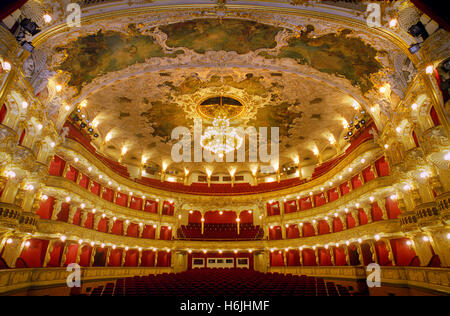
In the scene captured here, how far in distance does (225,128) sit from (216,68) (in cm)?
372

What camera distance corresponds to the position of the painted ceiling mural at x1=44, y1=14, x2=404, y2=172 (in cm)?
1086

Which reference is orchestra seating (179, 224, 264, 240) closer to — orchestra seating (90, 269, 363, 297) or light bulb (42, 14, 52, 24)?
orchestra seating (90, 269, 363, 297)

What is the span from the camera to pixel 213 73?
14156mm

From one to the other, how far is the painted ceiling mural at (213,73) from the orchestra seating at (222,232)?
11639 mm

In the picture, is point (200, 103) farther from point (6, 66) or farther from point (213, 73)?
point (6, 66)

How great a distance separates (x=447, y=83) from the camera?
7.60m

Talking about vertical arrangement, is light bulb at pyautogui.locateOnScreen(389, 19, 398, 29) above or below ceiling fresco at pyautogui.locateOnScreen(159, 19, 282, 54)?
below

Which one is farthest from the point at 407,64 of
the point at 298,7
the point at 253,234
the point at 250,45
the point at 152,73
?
the point at 253,234

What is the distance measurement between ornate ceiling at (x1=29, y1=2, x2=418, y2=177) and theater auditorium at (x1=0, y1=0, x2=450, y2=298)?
0.08m
